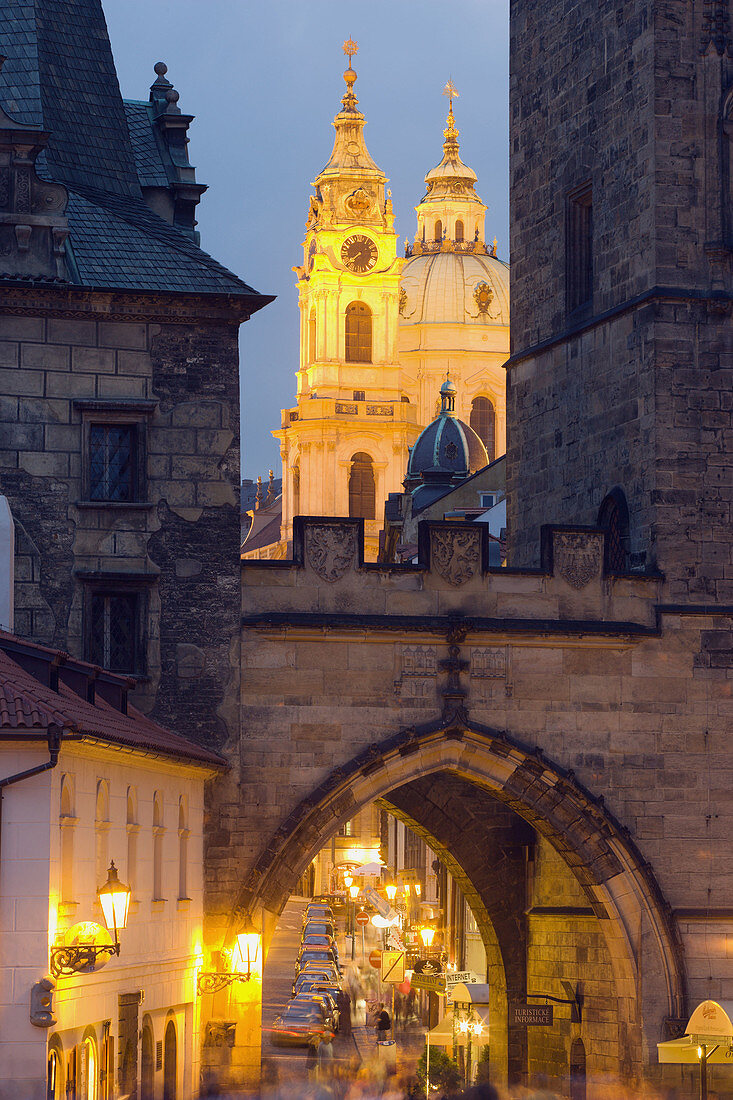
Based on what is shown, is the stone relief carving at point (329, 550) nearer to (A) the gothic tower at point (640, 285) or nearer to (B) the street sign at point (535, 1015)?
(A) the gothic tower at point (640, 285)

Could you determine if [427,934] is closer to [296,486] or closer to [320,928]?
[320,928]

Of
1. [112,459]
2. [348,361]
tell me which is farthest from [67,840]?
[348,361]

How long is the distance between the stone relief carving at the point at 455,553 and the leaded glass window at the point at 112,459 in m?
4.55

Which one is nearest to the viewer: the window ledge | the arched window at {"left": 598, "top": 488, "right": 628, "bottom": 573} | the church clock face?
the window ledge

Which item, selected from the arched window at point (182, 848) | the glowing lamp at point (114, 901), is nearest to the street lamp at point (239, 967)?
the arched window at point (182, 848)

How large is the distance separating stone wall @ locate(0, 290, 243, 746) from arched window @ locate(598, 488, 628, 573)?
20.9 ft

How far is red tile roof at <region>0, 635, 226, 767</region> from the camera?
2530cm

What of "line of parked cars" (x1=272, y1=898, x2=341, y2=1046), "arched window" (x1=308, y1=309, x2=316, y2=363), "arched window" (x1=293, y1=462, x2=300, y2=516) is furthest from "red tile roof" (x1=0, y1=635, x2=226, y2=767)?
"arched window" (x1=308, y1=309, x2=316, y2=363)

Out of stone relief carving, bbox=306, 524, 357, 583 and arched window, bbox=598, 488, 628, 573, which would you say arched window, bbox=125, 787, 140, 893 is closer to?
stone relief carving, bbox=306, 524, 357, 583

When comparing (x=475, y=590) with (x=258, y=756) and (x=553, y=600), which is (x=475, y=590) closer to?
(x=553, y=600)

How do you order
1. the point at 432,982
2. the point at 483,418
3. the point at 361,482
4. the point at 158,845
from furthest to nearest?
1. the point at 483,418
2. the point at 361,482
3. the point at 432,982
4. the point at 158,845

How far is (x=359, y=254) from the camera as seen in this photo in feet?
524

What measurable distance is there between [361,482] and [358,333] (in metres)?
10.7

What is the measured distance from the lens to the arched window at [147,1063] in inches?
1185
